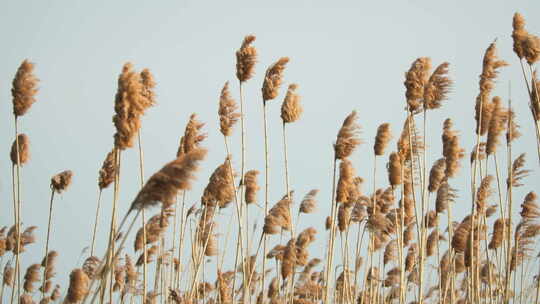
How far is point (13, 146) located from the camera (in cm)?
473

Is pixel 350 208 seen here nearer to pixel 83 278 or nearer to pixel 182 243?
pixel 182 243

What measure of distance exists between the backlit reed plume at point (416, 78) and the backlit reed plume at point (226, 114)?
1.73 meters

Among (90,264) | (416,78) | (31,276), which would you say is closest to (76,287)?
(90,264)

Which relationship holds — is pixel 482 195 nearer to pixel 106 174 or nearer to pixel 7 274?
pixel 106 174

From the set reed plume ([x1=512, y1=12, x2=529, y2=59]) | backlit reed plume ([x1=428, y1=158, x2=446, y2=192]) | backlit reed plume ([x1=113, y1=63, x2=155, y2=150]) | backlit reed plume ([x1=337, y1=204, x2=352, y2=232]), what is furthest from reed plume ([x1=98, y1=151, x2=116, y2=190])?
backlit reed plume ([x1=428, y1=158, x2=446, y2=192])

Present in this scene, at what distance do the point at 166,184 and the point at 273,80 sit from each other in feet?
10.6

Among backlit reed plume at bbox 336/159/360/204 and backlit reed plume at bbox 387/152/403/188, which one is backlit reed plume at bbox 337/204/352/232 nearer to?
backlit reed plume at bbox 387/152/403/188

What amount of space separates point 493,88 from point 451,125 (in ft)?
2.58

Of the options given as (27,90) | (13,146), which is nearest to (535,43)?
(27,90)

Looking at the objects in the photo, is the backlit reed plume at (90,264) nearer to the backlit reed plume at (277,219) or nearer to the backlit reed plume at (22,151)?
the backlit reed plume at (22,151)

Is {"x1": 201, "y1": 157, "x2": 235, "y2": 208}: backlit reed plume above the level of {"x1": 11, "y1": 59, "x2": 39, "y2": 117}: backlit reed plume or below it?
below

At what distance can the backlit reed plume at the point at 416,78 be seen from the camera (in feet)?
16.2

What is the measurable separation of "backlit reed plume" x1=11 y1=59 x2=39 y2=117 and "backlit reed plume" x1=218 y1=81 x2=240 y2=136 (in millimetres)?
1771

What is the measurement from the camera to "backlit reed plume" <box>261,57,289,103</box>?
5.13 metres
